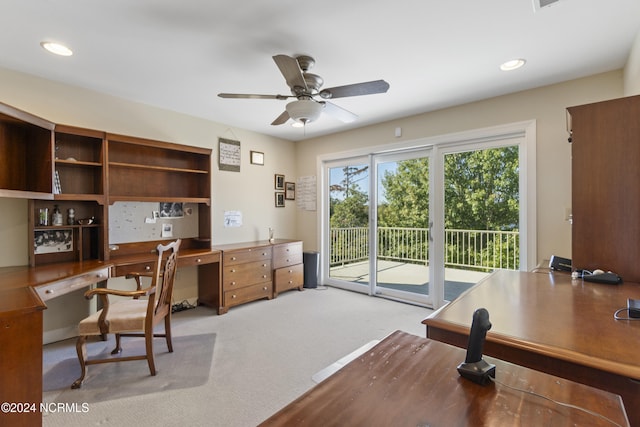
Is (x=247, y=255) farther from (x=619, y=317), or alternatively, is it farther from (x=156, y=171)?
(x=619, y=317)

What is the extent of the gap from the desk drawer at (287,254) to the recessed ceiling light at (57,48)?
289cm

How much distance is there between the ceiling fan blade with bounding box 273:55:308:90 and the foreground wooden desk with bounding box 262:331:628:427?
5.89ft

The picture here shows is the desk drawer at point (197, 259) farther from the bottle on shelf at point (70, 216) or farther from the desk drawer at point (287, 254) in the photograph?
the bottle on shelf at point (70, 216)

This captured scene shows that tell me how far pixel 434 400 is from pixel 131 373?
2448 millimetres

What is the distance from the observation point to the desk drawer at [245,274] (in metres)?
3.58

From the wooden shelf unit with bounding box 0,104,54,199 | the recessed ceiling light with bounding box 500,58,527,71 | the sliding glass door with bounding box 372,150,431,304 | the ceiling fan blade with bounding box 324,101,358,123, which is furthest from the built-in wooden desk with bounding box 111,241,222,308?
the recessed ceiling light with bounding box 500,58,527,71

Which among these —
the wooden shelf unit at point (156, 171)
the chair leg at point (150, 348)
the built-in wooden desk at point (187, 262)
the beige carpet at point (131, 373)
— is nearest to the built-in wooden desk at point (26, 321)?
the built-in wooden desk at point (187, 262)

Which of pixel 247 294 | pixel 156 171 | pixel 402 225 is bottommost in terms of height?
pixel 247 294

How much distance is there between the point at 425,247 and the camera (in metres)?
3.84

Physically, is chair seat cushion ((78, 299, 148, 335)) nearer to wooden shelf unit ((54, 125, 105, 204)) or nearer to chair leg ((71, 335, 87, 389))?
chair leg ((71, 335, 87, 389))

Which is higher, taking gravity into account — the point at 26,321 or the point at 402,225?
the point at 402,225

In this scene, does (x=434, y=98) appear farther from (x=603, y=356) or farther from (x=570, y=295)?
(x=603, y=356)

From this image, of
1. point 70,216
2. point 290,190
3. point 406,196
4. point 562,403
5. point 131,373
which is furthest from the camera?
point 290,190

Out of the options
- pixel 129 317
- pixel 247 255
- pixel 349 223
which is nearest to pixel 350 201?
pixel 349 223
